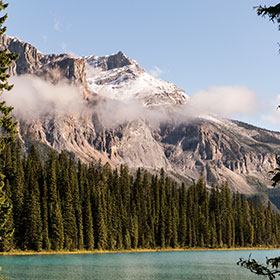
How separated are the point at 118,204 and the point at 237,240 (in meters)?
55.2

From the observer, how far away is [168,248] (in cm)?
15675

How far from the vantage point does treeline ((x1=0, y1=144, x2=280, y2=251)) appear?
394 feet

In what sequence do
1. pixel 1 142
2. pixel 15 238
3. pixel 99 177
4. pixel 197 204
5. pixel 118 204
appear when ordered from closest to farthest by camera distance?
pixel 1 142 < pixel 15 238 < pixel 118 204 < pixel 99 177 < pixel 197 204

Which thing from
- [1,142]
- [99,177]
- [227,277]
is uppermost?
[99,177]

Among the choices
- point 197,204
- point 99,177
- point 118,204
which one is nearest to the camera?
point 118,204

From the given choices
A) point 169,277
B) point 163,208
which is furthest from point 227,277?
point 163,208

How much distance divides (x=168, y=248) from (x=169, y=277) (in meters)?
87.9

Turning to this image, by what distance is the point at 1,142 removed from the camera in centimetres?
3006

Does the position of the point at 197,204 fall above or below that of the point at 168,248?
above

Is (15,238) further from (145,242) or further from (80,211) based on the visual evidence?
(145,242)

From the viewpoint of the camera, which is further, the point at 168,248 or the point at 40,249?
the point at 168,248

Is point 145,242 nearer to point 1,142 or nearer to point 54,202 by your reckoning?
point 54,202

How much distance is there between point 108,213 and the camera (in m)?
142

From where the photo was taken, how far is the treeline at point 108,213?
120 meters
